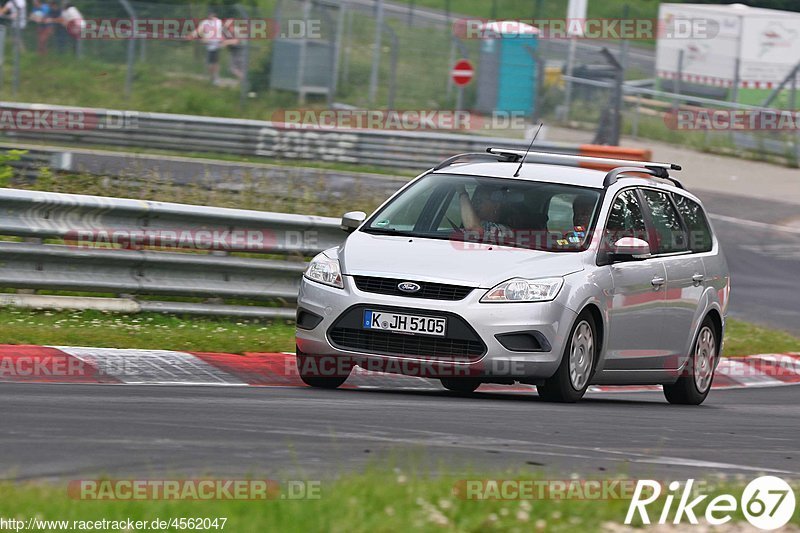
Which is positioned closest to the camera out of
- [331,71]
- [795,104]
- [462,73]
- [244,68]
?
[244,68]

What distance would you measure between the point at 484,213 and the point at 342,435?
3501 millimetres

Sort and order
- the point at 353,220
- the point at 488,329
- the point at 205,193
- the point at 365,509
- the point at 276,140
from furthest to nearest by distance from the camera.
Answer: the point at 276,140
the point at 205,193
the point at 353,220
the point at 488,329
the point at 365,509

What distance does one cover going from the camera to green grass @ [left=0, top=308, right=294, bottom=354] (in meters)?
10.7

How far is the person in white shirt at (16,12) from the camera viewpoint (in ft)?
92.3

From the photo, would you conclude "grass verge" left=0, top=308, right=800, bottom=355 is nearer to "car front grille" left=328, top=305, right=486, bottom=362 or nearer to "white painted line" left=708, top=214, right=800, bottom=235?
"car front grille" left=328, top=305, right=486, bottom=362

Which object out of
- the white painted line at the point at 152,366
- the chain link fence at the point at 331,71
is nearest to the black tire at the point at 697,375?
the white painted line at the point at 152,366

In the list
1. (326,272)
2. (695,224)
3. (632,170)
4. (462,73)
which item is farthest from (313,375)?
(462,73)

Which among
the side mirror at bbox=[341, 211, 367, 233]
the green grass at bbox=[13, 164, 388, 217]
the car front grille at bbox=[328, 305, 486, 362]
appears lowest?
the green grass at bbox=[13, 164, 388, 217]

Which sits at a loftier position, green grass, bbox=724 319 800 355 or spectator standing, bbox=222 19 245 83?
spectator standing, bbox=222 19 245 83

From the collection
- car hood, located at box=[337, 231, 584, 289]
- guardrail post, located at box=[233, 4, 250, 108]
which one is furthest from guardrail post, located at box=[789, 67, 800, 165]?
car hood, located at box=[337, 231, 584, 289]

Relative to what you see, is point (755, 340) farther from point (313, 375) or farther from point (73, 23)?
point (73, 23)

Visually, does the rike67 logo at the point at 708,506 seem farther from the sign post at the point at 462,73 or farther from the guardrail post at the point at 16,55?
the sign post at the point at 462,73

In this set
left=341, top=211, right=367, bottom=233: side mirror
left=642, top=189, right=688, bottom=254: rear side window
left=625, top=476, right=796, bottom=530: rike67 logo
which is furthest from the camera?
left=642, top=189, right=688, bottom=254: rear side window

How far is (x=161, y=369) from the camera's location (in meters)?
10.0
